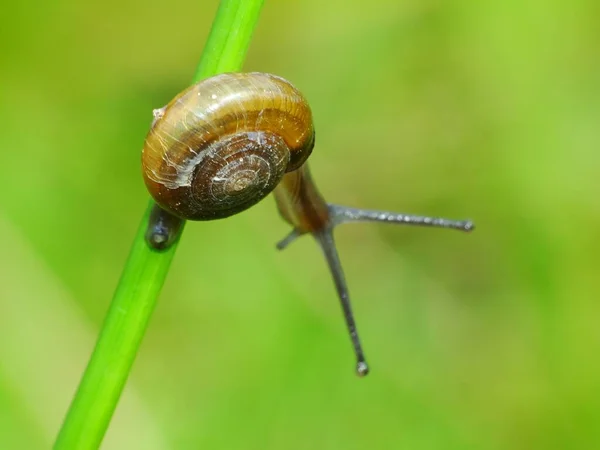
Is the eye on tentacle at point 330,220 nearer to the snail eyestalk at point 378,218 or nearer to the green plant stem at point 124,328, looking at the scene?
the snail eyestalk at point 378,218

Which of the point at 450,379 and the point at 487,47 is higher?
the point at 487,47

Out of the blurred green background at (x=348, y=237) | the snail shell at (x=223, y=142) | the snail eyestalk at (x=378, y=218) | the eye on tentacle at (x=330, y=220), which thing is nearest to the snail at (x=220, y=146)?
the snail shell at (x=223, y=142)

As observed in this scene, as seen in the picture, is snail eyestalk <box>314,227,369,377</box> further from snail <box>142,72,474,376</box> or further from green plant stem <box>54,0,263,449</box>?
green plant stem <box>54,0,263,449</box>

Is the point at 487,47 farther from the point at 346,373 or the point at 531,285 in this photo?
the point at 346,373

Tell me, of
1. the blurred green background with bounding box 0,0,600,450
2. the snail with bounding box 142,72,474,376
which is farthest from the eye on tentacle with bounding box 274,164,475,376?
the blurred green background with bounding box 0,0,600,450

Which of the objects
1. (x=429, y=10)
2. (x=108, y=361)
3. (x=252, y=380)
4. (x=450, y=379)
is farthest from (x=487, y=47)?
(x=108, y=361)

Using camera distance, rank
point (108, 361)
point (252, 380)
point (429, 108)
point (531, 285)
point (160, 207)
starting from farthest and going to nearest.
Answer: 1. point (429, 108)
2. point (531, 285)
3. point (252, 380)
4. point (160, 207)
5. point (108, 361)

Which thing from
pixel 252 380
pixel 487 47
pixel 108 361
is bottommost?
pixel 252 380
